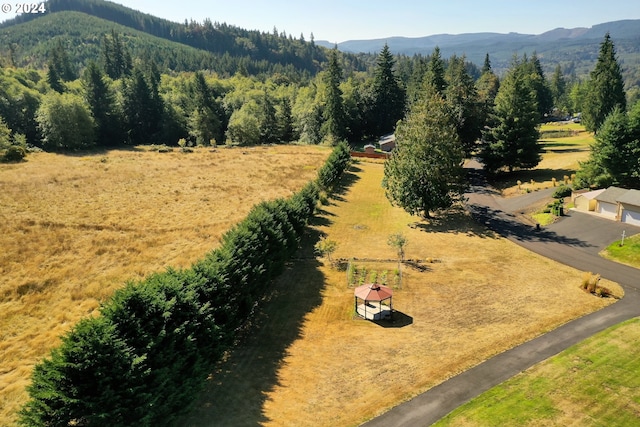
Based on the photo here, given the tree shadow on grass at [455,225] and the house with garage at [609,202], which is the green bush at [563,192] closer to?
the house with garage at [609,202]

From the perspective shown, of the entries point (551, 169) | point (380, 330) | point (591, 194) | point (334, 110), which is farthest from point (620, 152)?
point (334, 110)

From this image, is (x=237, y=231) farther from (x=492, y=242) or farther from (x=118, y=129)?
(x=118, y=129)

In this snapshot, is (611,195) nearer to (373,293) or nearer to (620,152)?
(620,152)

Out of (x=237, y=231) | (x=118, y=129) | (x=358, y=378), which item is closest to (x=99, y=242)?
(x=237, y=231)

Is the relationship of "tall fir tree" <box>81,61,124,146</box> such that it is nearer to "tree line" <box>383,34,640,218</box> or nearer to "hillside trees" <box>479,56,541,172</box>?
"tree line" <box>383,34,640,218</box>

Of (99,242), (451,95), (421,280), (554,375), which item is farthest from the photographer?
(451,95)

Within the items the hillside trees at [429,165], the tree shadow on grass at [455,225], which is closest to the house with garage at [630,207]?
the tree shadow on grass at [455,225]

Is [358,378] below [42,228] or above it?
below
